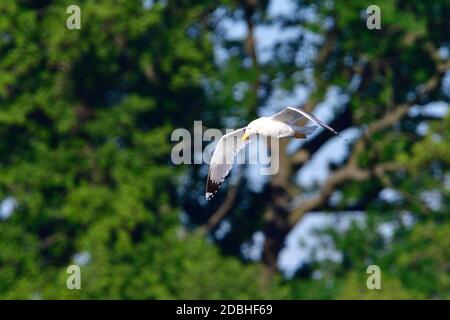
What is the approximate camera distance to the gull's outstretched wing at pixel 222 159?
28.6 metres

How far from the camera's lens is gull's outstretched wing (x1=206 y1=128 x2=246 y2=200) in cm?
2862

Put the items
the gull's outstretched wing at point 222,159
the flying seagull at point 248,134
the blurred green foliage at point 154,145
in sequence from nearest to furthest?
1. the flying seagull at point 248,134
2. the gull's outstretched wing at point 222,159
3. the blurred green foliage at point 154,145

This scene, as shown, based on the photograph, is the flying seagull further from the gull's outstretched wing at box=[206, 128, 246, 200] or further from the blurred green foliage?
the blurred green foliage

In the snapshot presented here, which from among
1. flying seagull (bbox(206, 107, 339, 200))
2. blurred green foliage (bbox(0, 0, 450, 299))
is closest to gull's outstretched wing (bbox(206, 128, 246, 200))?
flying seagull (bbox(206, 107, 339, 200))

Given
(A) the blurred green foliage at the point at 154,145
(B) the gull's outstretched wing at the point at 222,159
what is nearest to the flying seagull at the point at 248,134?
(B) the gull's outstretched wing at the point at 222,159

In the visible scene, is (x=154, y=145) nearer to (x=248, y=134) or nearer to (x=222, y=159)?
(x=222, y=159)

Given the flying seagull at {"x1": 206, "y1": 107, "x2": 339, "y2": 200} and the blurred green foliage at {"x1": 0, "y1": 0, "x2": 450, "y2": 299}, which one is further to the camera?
the blurred green foliage at {"x1": 0, "y1": 0, "x2": 450, "y2": 299}

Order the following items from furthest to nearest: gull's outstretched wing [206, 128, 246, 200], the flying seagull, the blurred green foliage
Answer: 1. the blurred green foliage
2. gull's outstretched wing [206, 128, 246, 200]
3. the flying seagull

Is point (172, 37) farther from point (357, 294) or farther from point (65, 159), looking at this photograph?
point (357, 294)

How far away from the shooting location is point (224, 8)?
41500 mm

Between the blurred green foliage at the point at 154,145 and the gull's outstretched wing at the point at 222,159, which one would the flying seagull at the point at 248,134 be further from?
the blurred green foliage at the point at 154,145

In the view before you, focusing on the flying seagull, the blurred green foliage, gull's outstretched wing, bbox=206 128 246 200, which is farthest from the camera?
the blurred green foliage

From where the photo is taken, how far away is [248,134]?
28.3 m
